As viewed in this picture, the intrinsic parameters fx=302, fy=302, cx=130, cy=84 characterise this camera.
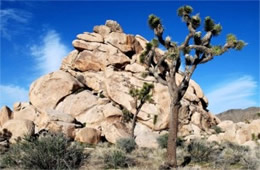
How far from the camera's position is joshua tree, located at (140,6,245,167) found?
43.5 feet

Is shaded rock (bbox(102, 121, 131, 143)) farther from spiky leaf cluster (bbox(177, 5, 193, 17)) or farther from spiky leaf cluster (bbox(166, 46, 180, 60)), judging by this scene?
spiky leaf cluster (bbox(177, 5, 193, 17))

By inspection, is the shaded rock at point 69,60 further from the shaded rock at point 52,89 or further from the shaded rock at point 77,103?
the shaded rock at point 77,103

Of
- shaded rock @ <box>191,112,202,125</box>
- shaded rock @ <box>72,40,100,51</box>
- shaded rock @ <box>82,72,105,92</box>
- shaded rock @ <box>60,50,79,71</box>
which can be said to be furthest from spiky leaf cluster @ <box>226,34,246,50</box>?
shaded rock @ <box>60,50,79,71</box>

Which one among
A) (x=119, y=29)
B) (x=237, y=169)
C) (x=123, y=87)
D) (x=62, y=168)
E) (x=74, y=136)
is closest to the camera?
(x=62, y=168)

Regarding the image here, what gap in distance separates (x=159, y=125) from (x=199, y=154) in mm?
22299

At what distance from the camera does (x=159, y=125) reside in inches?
1495

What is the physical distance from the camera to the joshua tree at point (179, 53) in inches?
522

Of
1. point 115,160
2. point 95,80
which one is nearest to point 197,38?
point 115,160

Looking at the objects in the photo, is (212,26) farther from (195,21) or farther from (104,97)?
(104,97)

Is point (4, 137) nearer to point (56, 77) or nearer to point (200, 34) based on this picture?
point (56, 77)

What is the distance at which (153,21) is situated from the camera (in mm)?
14312

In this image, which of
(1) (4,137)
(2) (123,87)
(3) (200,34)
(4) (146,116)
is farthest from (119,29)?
(3) (200,34)

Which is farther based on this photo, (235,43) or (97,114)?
(97,114)

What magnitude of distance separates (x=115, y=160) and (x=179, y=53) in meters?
5.58
